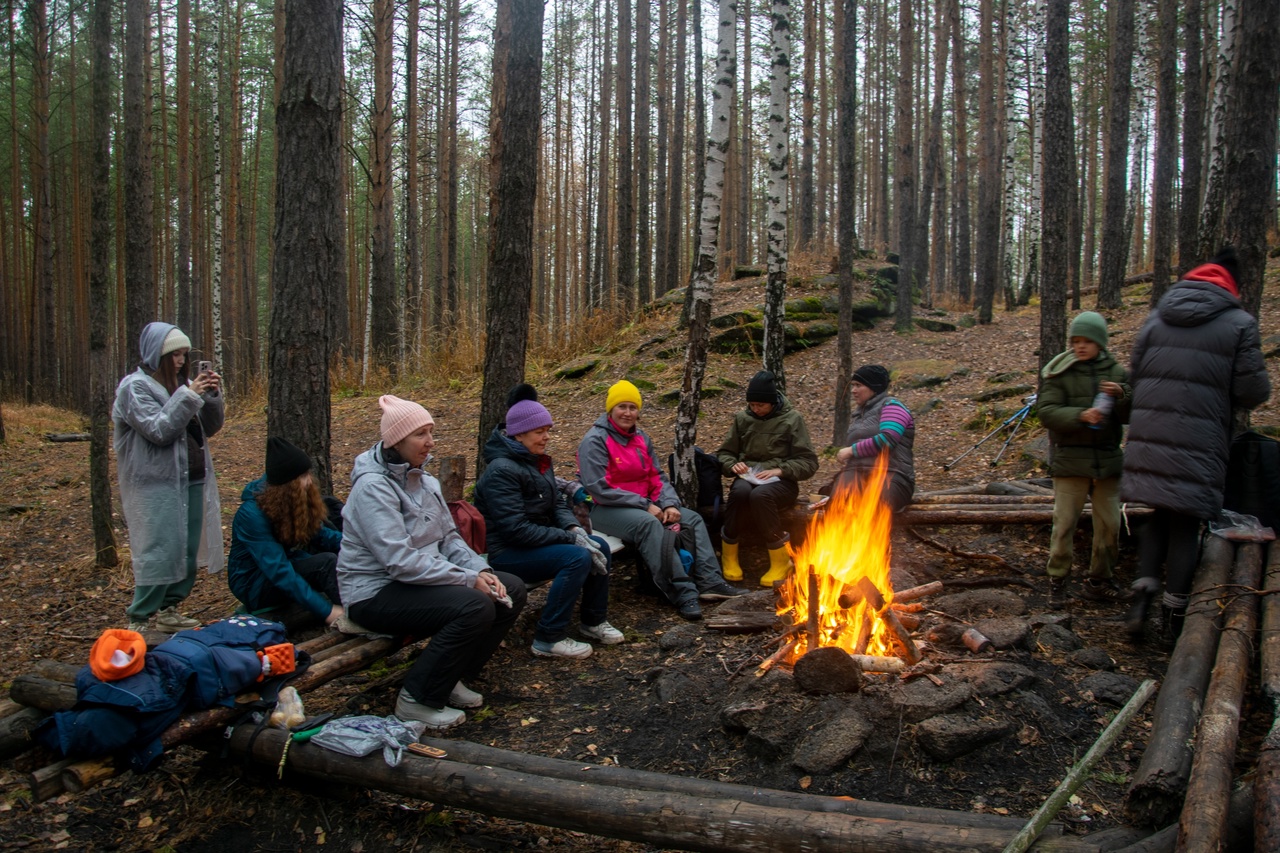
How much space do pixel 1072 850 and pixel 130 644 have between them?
354cm

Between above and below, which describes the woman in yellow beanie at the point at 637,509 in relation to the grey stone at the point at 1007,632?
above

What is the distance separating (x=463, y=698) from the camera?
14.5ft

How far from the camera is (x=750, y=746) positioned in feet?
12.6

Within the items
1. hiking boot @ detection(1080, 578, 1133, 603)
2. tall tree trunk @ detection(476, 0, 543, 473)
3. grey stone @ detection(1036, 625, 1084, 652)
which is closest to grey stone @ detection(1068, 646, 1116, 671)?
grey stone @ detection(1036, 625, 1084, 652)

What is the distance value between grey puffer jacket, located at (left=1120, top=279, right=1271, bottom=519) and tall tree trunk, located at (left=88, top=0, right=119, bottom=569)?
8176 millimetres

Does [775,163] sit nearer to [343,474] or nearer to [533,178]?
[533,178]

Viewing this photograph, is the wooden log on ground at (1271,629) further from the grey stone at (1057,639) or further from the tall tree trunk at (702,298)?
the tall tree trunk at (702,298)

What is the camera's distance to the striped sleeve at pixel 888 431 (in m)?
5.97

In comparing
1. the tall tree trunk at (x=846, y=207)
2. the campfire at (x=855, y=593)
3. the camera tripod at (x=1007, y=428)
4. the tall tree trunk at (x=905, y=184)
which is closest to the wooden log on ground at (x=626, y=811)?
the campfire at (x=855, y=593)

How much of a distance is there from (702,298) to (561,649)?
3377 millimetres

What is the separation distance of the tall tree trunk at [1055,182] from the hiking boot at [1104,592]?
13.0 ft

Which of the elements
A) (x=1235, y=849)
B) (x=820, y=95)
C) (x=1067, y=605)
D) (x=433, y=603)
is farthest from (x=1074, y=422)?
(x=820, y=95)

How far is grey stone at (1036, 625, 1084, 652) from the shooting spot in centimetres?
462

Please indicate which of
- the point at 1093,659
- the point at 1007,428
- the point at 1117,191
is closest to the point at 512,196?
the point at 1093,659
